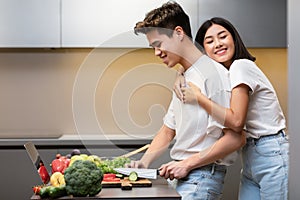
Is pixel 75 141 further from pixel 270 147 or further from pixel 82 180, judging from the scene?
pixel 82 180

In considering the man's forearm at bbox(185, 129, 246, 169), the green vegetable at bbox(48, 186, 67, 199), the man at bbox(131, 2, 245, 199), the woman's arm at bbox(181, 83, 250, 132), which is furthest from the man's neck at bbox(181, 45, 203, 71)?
the green vegetable at bbox(48, 186, 67, 199)

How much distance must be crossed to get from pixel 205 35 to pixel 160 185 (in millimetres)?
854

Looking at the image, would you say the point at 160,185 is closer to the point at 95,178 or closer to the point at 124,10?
the point at 95,178

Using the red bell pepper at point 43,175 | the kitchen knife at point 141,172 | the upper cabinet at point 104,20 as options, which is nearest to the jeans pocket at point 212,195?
the kitchen knife at point 141,172

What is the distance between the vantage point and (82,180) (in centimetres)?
158

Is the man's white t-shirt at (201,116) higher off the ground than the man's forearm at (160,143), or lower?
higher

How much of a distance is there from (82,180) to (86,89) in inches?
106

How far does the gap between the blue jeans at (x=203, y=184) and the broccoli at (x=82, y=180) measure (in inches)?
20.3

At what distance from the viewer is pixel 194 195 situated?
2021 mm

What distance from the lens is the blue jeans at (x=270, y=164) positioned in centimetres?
220

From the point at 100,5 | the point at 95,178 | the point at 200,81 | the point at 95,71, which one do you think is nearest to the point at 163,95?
the point at 95,71

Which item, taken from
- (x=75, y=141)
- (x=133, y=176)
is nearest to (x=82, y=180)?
(x=133, y=176)

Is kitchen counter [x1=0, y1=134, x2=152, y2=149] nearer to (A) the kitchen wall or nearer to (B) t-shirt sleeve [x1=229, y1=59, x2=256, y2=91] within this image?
(A) the kitchen wall

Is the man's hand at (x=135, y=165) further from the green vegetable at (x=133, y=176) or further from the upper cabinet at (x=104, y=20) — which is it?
the upper cabinet at (x=104, y=20)
